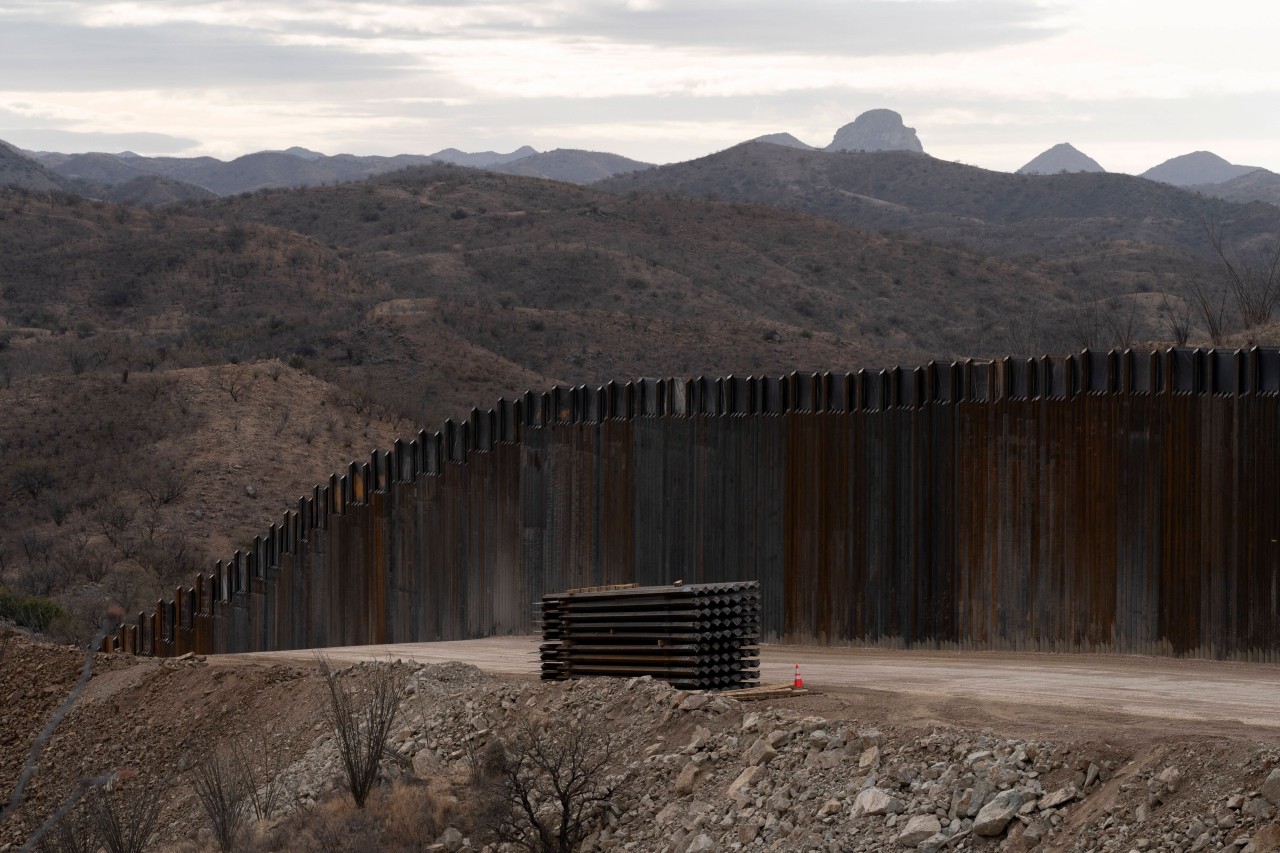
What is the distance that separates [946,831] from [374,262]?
8596cm

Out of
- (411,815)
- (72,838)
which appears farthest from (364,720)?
(72,838)

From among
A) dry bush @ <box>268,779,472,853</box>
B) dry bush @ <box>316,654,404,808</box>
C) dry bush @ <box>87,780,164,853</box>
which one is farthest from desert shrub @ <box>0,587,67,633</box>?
dry bush @ <box>268,779,472,853</box>

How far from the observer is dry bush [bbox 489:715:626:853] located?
12672 millimetres

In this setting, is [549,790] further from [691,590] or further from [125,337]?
[125,337]

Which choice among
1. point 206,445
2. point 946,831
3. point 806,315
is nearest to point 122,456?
point 206,445

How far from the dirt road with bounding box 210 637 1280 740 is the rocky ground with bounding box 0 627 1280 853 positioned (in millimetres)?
394

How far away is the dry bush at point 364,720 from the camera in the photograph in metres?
14.1

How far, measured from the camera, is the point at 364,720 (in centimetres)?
1577

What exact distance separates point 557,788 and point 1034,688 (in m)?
4.52

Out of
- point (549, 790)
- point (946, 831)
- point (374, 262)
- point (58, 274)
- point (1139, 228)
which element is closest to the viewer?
point (946, 831)

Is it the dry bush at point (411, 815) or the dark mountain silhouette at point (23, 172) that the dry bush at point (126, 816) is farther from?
the dark mountain silhouette at point (23, 172)

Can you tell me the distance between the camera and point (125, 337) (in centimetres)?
6756

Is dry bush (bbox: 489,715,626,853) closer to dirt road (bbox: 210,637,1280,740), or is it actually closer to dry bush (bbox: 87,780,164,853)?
dirt road (bbox: 210,637,1280,740)

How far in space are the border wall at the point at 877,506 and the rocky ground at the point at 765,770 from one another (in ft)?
17.3
